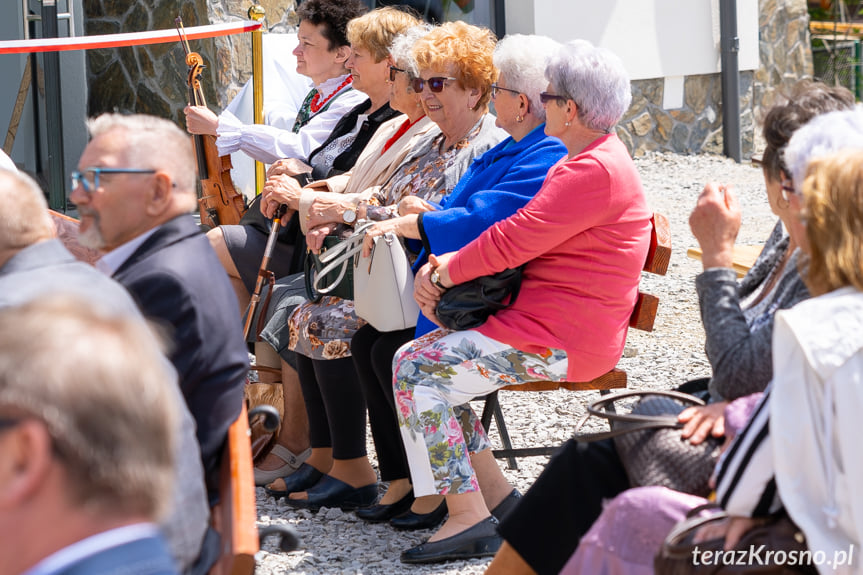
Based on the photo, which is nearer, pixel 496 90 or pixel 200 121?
pixel 496 90

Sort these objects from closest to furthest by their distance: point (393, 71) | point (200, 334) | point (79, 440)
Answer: point (79, 440), point (200, 334), point (393, 71)

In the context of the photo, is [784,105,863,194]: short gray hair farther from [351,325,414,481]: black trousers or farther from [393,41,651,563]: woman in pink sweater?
[351,325,414,481]: black trousers

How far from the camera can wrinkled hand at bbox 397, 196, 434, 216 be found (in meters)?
3.55

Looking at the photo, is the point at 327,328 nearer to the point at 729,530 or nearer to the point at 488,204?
the point at 488,204

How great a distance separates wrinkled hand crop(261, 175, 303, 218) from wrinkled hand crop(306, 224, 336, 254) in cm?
29

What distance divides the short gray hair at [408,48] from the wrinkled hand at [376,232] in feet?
1.98

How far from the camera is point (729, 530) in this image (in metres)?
1.95

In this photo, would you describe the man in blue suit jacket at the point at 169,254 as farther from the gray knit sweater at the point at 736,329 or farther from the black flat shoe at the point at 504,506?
the black flat shoe at the point at 504,506

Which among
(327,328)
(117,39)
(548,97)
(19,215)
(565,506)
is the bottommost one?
(565,506)

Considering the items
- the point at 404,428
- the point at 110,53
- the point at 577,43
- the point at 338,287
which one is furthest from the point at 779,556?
the point at 110,53

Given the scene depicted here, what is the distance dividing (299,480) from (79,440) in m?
2.89

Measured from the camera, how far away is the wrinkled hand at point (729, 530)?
1.93m

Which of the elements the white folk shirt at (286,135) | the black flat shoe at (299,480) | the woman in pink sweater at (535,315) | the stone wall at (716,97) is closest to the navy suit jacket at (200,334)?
the woman in pink sweater at (535,315)

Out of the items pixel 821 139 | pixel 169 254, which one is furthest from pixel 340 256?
pixel 821 139
